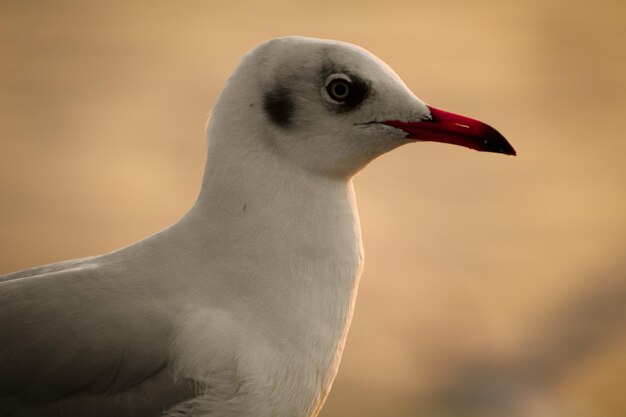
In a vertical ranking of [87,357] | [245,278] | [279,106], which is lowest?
[87,357]

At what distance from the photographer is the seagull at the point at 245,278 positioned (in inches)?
60.2

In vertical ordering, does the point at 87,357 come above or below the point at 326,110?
below

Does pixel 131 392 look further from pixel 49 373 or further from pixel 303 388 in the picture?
pixel 303 388

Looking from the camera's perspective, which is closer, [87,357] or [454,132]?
[87,357]

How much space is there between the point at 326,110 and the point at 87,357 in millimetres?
502

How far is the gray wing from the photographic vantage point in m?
1.52

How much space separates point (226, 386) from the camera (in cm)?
153

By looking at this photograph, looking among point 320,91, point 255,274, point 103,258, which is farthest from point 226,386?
point 320,91

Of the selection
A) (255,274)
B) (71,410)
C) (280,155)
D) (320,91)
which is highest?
(320,91)

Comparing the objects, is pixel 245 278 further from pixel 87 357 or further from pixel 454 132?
pixel 454 132

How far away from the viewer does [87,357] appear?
1527 millimetres

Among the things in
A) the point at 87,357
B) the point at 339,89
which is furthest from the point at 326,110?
the point at 87,357

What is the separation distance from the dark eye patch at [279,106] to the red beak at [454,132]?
0.15m

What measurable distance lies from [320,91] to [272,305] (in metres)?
0.33
